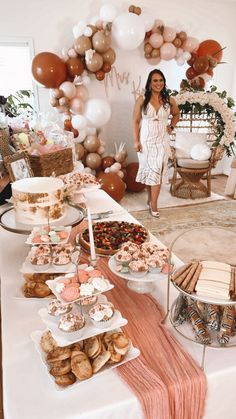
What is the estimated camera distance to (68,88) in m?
3.64

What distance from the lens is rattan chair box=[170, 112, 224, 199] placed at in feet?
14.0

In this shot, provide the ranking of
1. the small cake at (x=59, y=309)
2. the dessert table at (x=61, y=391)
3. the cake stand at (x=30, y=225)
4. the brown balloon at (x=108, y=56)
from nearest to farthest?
the dessert table at (x=61, y=391)
the small cake at (x=59, y=309)
the cake stand at (x=30, y=225)
the brown balloon at (x=108, y=56)

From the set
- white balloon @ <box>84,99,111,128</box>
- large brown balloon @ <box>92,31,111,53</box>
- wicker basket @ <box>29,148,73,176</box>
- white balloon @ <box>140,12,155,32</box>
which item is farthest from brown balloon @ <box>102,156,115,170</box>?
wicker basket @ <box>29,148,73,176</box>

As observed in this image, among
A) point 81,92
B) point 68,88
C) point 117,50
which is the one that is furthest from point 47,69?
point 117,50

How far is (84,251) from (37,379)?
620 mm

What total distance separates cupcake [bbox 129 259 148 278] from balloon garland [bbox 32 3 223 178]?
9.56 feet

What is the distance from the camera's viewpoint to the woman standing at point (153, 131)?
3.44 meters

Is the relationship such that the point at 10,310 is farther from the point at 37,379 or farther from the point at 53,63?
the point at 53,63

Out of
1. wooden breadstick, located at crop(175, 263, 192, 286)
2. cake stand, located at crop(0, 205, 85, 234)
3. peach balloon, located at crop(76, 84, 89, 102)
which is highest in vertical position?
peach balloon, located at crop(76, 84, 89, 102)

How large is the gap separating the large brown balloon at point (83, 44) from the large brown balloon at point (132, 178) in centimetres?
151

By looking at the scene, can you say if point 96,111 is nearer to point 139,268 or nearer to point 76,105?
point 76,105

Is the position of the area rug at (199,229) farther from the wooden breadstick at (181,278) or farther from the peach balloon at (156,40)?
the peach balloon at (156,40)

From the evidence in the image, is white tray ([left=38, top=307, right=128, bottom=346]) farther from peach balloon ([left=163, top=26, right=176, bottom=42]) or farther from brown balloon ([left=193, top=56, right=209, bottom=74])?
brown balloon ([left=193, top=56, right=209, bottom=74])

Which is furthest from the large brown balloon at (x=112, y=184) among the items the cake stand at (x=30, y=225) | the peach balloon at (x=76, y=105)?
the cake stand at (x=30, y=225)
